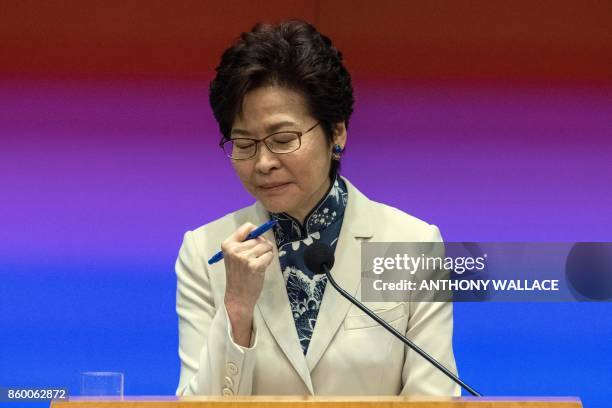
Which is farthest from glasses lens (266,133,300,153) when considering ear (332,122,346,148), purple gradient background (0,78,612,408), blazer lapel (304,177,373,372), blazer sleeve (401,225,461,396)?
purple gradient background (0,78,612,408)

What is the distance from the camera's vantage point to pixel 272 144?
2.28m

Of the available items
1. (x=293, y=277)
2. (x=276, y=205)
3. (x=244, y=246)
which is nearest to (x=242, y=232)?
(x=244, y=246)

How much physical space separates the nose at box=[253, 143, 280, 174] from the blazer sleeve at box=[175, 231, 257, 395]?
0.90 feet

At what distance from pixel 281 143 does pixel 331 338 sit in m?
0.40

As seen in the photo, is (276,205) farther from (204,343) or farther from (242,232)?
(204,343)

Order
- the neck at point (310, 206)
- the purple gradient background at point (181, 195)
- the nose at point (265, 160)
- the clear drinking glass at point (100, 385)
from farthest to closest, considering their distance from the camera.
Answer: the purple gradient background at point (181, 195), the neck at point (310, 206), the nose at point (265, 160), the clear drinking glass at point (100, 385)

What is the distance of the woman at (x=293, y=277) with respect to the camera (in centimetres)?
227

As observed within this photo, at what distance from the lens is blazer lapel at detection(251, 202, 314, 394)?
2.26 m

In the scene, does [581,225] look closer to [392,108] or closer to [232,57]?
[392,108]

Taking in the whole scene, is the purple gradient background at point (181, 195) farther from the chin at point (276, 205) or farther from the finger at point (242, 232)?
the finger at point (242, 232)

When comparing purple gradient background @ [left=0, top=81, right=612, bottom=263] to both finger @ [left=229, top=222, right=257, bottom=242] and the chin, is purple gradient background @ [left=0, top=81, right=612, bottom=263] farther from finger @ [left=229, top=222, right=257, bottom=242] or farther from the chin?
finger @ [left=229, top=222, right=257, bottom=242]

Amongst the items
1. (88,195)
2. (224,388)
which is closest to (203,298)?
(224,388)

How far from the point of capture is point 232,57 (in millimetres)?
2305

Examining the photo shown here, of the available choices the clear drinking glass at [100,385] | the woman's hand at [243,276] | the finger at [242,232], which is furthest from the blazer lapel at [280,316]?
the clear drinking glass at [100,385]
